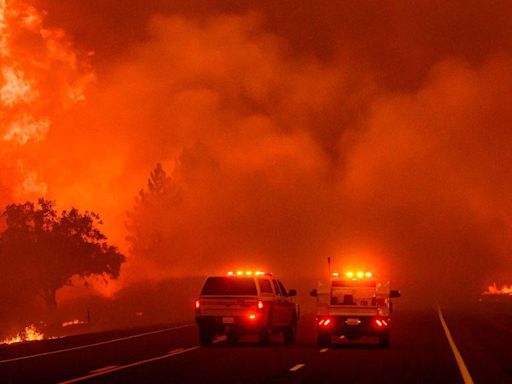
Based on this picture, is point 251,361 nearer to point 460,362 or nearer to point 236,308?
point 460,362

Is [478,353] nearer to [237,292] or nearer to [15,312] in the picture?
[237,292]

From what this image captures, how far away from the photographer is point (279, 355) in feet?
91.0

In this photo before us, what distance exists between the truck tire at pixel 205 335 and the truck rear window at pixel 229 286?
1117 millimetres

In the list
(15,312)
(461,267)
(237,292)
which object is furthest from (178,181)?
(237,292)

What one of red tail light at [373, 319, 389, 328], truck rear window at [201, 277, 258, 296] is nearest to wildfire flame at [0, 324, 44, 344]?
truck rear window at [201, 277, 258, 296]

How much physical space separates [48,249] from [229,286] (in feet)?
186

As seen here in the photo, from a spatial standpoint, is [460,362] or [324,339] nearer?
[460,362]

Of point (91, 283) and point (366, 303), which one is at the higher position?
point (91, 283)

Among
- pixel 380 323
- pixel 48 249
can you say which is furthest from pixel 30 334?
pixel 380 323

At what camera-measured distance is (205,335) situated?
31.8 meters

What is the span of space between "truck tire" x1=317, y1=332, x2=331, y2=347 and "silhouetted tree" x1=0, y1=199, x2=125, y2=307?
186 ft

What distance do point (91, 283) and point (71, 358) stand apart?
131716mm

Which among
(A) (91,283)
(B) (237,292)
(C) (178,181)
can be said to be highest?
(C) (178,181)

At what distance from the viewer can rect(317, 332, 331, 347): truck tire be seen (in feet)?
104
